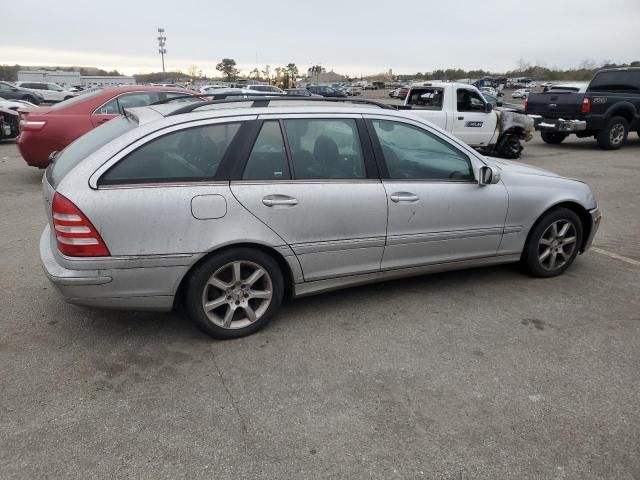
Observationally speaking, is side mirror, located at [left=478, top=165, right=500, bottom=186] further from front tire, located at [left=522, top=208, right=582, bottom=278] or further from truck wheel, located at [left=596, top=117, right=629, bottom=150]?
truck wheel, located at [left=596, top=117, right=629, bottom=150]

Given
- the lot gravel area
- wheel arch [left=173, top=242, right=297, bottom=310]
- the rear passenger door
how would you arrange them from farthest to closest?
the rear passenger door → wheel arch [left=173, top=242, right=297, bottom=310] → the lot gravel area

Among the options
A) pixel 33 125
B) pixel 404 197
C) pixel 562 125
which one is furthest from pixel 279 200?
pixel 562 125

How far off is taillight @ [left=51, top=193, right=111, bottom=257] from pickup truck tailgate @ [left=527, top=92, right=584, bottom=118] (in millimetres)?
13010

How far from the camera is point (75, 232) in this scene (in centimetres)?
301

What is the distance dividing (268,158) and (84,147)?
1.33 meters

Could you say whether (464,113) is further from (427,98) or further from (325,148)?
(325,148)

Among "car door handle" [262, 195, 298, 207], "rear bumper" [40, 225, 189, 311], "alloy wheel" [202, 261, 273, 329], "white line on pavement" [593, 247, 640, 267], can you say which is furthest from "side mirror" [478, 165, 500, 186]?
"rear bumper" [40, 225, 189, 311]

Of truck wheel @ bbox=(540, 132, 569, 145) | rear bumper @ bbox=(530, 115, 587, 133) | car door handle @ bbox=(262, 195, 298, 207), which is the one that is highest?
car door handle @ bbox=(262, 195, 298, 207)

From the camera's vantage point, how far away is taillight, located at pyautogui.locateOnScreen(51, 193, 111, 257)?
3.00 m

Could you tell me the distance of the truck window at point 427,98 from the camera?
429 inches

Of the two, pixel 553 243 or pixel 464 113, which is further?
pixel 464 113

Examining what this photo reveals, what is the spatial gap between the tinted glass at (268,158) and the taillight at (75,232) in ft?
3.26

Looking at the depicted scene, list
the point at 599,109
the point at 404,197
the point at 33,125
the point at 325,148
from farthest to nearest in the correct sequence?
the point at 599,109
the point at 33,125
the point at 404,197
the point at 325,148

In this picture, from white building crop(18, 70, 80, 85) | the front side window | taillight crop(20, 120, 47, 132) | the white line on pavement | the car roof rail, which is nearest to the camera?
the car roof rail
